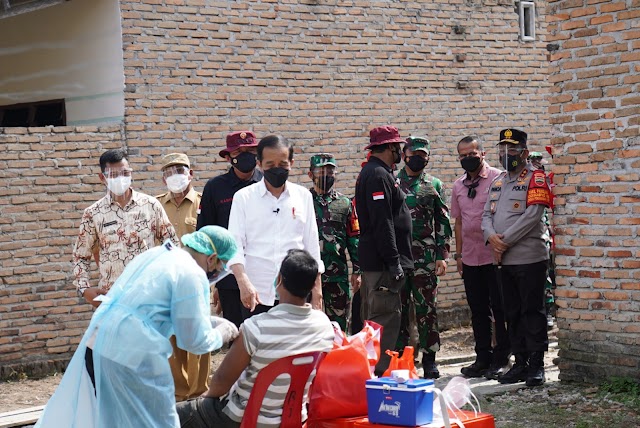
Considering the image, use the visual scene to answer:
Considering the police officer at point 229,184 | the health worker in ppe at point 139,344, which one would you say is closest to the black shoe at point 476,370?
the police officer at point 229,184

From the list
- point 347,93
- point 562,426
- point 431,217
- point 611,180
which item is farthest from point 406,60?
point 562,426

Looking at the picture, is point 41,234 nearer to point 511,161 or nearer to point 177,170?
point 177,170

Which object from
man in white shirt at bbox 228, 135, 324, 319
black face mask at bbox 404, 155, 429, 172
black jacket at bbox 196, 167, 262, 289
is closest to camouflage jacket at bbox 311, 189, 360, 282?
black face mask at bbox 404, 155, 429, 172

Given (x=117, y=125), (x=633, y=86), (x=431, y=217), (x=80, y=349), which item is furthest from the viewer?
(x=117, y=125)

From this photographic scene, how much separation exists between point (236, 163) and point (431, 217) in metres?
1.97

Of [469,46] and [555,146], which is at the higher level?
[469,46]

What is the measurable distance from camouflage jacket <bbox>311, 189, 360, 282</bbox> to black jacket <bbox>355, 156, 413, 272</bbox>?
0.99 metres

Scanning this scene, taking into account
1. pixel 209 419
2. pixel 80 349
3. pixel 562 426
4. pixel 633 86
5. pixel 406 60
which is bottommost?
pixel 562 426

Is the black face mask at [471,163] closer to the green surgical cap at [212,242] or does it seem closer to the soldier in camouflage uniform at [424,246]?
the soldier in camouflage uniform at [424,246]

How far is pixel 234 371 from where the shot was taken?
5.21m

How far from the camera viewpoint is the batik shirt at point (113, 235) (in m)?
7.28

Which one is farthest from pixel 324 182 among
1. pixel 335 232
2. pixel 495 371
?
pixel 495 371

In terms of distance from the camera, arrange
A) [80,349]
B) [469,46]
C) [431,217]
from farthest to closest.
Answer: [469,46] → [431,217] → [80,349]

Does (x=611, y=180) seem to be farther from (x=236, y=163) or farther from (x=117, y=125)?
(x=117, y=125)
